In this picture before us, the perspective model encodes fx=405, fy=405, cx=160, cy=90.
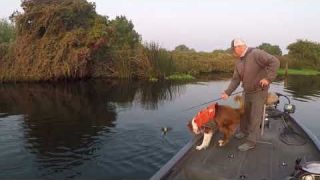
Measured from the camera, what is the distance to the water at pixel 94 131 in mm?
9180

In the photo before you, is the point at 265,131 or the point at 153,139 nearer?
the point at 265,131

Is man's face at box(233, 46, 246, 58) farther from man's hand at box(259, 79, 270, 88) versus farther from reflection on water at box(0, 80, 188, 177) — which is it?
reflection on water at box(0, 80, 188, 177)

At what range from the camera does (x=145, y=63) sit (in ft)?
109

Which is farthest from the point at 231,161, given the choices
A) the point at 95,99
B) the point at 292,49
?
the point at 292,49

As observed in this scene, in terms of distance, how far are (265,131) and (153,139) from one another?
3.86 metres

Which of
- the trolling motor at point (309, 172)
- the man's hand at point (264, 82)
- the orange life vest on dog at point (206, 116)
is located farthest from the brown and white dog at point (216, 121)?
the trolling motor at point (309, 172)

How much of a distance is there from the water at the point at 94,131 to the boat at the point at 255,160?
2368mm

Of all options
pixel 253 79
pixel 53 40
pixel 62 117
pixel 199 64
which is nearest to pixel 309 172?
pixel 253 79

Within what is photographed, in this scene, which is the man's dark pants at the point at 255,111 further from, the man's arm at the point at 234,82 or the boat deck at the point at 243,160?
the man's arm at the point at 234,82

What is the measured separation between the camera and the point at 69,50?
30.4 m

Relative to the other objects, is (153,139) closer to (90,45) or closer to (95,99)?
(95,99)

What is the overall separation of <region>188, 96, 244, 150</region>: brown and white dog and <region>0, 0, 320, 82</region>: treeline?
23.8m

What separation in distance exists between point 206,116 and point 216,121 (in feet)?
0.87

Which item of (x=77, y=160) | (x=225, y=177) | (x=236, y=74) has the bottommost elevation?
(x=77, y=160)
